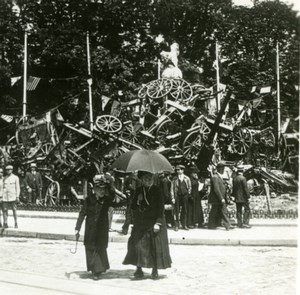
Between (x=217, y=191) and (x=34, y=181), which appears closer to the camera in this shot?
(x=217, y=191)

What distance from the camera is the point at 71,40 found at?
106 feet

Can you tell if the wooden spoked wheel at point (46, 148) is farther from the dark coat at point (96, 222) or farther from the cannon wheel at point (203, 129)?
the dark coat at point (96, 222)

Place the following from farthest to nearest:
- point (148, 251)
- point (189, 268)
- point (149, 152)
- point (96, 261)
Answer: point (189, 268), point (149, 152), point (96, 261), point (148, 251)

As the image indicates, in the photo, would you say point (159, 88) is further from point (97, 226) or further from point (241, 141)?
point (97, 226)

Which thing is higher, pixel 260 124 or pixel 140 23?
A: pixel 140 23

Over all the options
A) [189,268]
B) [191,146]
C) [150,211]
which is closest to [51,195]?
[191,146]

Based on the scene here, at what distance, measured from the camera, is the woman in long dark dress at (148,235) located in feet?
29.1

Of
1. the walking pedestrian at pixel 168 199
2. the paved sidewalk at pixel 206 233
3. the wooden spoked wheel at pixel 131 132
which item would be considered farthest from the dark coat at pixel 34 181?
the walking pedestrian at pixel 168 199

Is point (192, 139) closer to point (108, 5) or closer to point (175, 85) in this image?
point (175, 85)

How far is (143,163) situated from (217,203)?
696 centimetres

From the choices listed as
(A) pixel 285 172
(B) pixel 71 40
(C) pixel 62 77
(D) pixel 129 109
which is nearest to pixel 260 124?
(A) pixel 285 172

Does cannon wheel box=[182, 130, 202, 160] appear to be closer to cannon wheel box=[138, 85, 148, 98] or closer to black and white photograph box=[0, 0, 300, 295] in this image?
black and white photograph box=[0, 0, 300, 295]

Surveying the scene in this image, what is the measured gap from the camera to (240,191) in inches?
630

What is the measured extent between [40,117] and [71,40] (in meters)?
7.88
